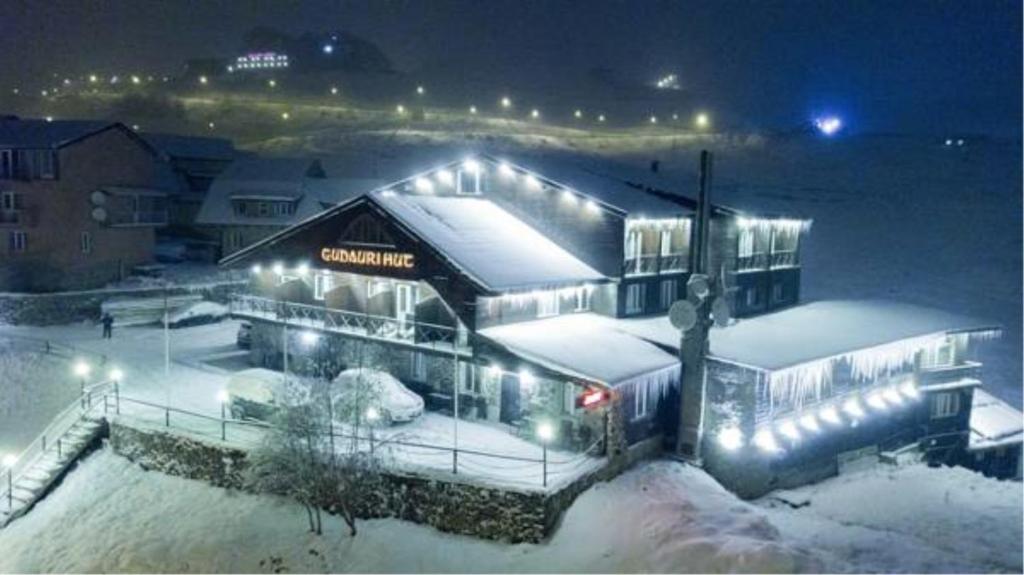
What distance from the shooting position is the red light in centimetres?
2638

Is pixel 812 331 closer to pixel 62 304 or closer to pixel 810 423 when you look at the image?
pixel 810 423

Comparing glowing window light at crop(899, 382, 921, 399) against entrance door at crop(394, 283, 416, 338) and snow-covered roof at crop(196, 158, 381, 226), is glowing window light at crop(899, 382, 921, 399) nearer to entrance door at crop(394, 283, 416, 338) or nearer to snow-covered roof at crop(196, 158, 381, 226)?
entrance door at crop(394, 283, 416, 338)

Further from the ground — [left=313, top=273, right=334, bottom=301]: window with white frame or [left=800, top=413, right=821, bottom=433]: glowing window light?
[left=313, top=273, right=334, bottom=301]: window with white frame

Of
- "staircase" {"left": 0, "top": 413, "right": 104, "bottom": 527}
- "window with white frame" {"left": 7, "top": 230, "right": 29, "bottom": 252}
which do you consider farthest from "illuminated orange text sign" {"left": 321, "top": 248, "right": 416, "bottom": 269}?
"window with white frame" {"left": 7, "top": 230, "right": 29, "bottom": 252}

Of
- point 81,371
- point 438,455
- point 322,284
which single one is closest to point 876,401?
point 438,455

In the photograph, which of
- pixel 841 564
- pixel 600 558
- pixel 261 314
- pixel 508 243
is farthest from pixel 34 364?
pixel 841 564

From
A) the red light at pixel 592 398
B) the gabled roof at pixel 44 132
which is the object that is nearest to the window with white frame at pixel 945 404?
the red light at pixel 592 398

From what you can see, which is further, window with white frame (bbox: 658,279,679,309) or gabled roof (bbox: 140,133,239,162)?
gabled roof (bbox: 140,133,239,162)

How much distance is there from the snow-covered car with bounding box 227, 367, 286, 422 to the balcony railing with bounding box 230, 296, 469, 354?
459 centimetres

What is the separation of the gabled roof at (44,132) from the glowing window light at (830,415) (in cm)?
4705

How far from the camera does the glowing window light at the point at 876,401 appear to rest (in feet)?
109

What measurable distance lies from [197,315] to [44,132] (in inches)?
661

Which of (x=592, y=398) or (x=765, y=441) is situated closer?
(x=592, y=398)

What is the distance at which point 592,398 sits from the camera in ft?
86.7
